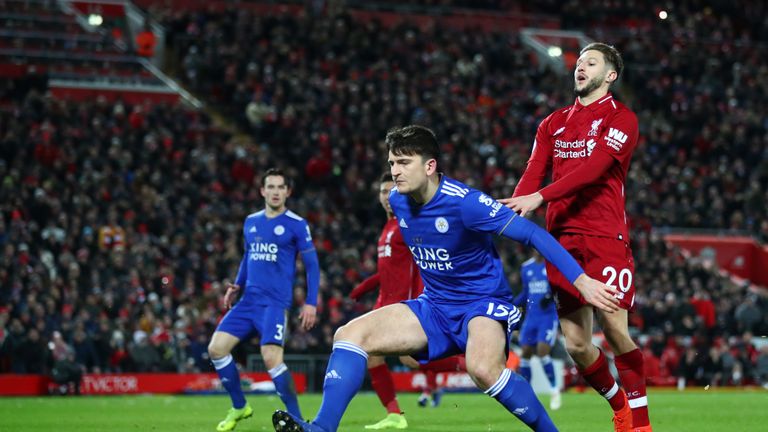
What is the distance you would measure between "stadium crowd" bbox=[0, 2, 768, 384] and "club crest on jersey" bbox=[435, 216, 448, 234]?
14.4 metres

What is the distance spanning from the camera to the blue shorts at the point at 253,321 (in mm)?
12172

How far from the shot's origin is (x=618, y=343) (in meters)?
8.56

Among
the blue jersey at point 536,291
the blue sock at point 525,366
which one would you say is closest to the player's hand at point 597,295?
the blue jersey at point 536,291

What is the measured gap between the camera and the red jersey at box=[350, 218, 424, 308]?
12766 millimetres

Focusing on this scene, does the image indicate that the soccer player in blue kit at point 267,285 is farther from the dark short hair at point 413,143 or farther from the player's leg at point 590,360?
Result: the dark short hair at point 413,143

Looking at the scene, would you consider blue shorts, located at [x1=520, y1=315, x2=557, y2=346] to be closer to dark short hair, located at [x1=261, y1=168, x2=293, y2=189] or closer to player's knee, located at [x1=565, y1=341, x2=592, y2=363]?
dark short hair, located at [x1=261, y1=168, x2=293, y2=189]

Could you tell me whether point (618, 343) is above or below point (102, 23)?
below

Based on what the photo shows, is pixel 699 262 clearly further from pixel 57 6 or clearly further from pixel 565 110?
pixel 565 110

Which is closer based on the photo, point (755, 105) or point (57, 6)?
point (57, 6)

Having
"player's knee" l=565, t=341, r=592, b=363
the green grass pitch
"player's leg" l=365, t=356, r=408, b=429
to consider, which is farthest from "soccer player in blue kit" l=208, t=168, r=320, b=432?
"player's knee" l=565, t=341, r=592, b=363

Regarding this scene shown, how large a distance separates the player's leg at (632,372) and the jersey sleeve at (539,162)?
114 cm

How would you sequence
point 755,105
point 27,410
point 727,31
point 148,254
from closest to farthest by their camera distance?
point 27,410
point 148,254
point 755,105
point 727,31

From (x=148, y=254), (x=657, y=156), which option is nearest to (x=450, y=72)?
(x=657, y=156)

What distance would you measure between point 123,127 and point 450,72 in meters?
12.3
